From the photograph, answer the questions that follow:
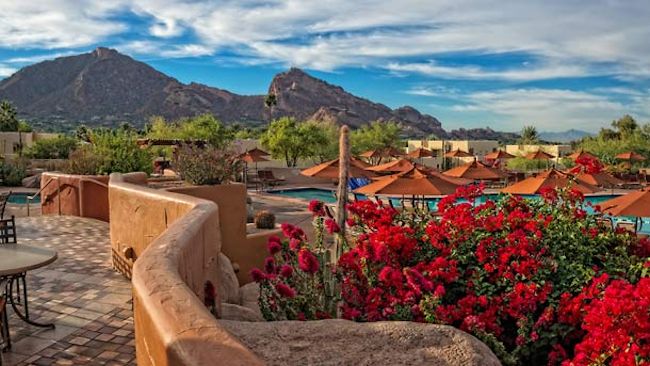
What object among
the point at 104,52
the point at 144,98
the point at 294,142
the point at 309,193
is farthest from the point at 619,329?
the point at 104,52

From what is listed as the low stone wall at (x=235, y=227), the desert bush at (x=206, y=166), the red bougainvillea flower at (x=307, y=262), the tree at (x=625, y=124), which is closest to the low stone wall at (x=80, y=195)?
the desert bush at (x=206, y=166)

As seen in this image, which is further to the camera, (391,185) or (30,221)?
(391,185)

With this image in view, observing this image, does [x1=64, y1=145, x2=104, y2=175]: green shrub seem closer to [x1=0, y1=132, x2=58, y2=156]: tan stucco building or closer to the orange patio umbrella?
the orange patio umbrella

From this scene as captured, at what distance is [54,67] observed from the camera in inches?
5723

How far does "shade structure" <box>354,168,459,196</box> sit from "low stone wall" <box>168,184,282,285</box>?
3608mm

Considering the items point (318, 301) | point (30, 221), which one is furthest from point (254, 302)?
point (30, 221)

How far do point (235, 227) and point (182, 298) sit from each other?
291 inches

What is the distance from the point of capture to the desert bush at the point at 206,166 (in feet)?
29.4

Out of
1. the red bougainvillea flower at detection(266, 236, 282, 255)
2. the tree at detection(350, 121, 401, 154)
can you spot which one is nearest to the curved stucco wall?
the red bougainvillea flower at detection(266, 236, 282, 255)

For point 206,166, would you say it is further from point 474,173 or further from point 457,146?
point 457,146

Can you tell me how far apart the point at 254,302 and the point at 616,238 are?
4988mm

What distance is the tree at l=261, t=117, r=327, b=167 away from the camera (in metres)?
36.7

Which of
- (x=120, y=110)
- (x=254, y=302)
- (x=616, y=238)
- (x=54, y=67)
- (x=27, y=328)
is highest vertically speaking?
(x=54, y=67)

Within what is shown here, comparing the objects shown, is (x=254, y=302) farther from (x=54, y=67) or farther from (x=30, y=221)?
(x=54, y=67)
